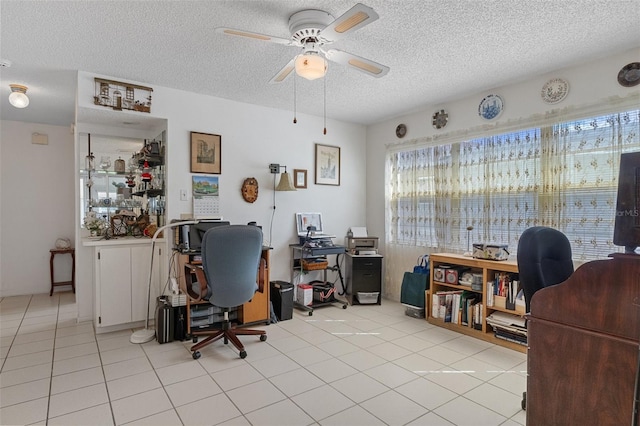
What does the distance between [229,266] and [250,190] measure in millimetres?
1523

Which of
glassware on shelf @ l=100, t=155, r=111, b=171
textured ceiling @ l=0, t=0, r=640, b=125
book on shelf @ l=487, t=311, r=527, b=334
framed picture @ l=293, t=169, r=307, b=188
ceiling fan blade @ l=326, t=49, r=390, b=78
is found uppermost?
textured ceiling @ l=0, t=0, r=640, b=125

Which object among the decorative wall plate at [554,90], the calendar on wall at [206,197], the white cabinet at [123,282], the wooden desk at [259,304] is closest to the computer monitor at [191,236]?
the wooden desk at [259,304]

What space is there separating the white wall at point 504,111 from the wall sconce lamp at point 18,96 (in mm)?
4139

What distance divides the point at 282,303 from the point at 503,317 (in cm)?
222

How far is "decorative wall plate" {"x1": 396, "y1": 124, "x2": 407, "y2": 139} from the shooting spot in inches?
181

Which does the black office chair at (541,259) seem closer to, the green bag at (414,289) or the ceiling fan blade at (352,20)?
the ceiling fan blade at (352,20)

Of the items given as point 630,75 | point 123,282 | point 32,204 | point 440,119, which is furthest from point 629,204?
point 32,204

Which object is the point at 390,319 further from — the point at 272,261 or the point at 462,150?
the point at 462,150

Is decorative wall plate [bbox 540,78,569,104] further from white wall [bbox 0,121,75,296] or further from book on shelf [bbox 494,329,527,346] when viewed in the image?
white wall [bbox 0,121,75,296]

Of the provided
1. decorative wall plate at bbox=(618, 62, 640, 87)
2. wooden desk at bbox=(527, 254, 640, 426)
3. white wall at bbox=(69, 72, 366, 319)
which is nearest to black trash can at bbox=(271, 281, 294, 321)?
white wall at bbox=(69, 72, 366, 319)

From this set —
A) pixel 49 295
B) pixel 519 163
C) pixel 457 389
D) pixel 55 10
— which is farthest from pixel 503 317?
pixel 49 295

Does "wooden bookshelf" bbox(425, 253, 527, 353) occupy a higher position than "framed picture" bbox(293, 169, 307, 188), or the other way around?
"framed picture" bbox(293, 169, 307, 188)

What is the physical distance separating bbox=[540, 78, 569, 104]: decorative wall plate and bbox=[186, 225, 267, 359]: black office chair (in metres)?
2.91

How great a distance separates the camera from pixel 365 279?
444 cm
